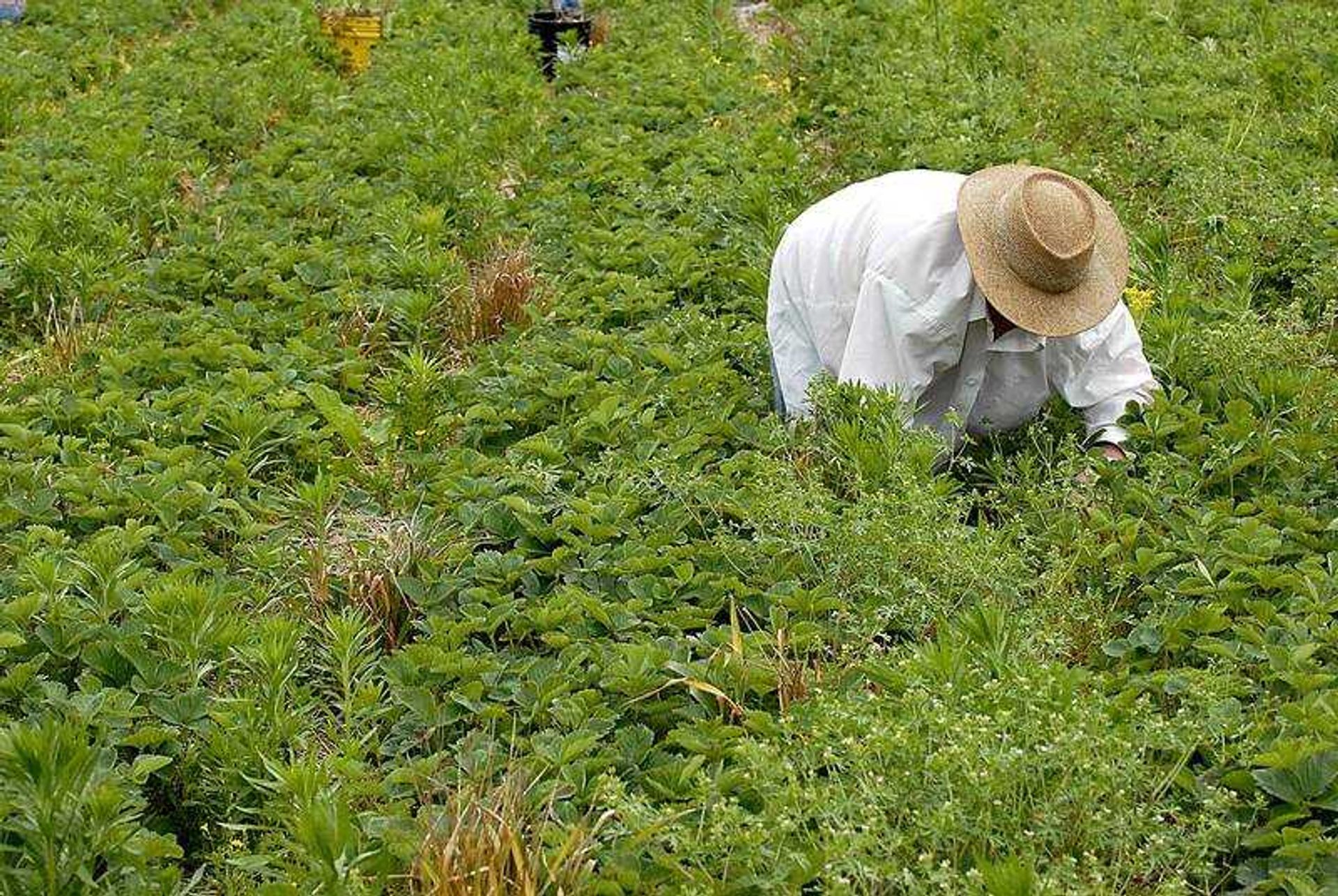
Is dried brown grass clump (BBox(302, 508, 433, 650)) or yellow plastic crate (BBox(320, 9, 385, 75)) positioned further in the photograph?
yellow plastic crate (BBox(320, 9, 385, 75))

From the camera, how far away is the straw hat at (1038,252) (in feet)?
15.1

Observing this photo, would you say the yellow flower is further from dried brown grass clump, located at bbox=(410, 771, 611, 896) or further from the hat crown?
dried brown grass clump, located at bbox=(410, 771, 611, 896)

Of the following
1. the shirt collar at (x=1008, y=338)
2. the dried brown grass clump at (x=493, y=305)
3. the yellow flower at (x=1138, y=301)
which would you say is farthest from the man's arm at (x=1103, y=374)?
the dried brown grass clump at (x=493, y=305)

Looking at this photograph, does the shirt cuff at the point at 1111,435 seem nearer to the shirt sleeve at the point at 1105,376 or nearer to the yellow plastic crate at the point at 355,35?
the shirt sleeve at the point at 1105,376

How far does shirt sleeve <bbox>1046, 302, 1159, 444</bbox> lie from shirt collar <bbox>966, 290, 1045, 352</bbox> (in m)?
0.16

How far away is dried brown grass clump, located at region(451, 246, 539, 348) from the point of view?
6586 mm

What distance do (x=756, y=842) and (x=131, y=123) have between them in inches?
274

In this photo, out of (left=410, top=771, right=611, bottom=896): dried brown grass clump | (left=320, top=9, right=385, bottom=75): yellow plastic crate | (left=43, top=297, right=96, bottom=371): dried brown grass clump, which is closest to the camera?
(left=410, top=771, right=611, bottom=896): dried brown grass clump

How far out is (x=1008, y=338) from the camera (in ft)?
16.1

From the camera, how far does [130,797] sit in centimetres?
345

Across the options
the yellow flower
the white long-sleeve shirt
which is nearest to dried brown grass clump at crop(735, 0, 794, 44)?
the yellow flower

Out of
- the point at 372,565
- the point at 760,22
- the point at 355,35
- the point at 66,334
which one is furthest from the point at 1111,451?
the point at 760,22

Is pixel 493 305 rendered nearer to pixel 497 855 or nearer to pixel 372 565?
pixel 372 565

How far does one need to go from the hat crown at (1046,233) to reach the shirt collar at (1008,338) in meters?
0.21
